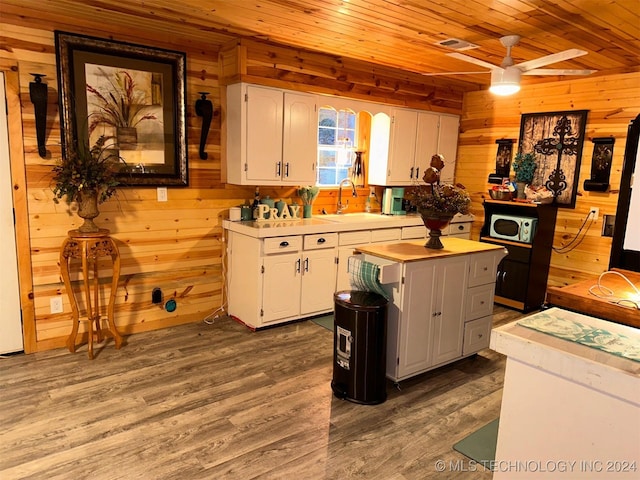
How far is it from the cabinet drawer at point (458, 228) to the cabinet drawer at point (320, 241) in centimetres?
167

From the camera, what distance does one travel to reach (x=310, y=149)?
14.6ft

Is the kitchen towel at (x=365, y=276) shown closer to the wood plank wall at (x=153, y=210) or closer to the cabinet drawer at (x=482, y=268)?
the cabinet drawer at (x=482, y=268)

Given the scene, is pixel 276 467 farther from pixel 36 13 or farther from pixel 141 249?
pixel 36 13

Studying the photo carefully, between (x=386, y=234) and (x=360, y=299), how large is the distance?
1.96m

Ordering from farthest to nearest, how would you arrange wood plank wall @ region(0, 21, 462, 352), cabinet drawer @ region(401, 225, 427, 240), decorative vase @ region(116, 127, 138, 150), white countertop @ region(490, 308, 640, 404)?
1. cabinet drawer @ region(401, 225, 427, 240)
2. decorative vase @ region(116, 127, 138, 150)
3. wood plank wall @ region(0, 21, 462, 352)
4. white countertop @ region(490, 308, 640, 404)

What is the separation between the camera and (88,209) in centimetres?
337

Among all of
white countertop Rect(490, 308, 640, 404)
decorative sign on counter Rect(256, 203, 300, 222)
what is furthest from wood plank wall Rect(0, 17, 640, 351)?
white countertop Rect(490, 308, 640, 404)

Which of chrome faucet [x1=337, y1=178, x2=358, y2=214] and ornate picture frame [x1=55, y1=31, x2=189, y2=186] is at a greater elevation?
ornate picture frame [x1=55, y1=31, x2=189, y2=186]

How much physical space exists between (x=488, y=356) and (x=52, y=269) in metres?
3.53

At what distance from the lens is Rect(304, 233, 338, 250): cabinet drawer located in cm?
419

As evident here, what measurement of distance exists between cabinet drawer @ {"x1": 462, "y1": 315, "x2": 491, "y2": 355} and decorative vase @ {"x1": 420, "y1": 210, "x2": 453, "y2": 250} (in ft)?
2.24

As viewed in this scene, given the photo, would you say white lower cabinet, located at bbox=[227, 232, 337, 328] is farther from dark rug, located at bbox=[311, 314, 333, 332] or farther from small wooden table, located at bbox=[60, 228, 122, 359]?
small wooden table, located at bbox=[60, 228, 122, 359]

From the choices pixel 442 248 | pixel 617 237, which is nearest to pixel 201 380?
pixel 442 248

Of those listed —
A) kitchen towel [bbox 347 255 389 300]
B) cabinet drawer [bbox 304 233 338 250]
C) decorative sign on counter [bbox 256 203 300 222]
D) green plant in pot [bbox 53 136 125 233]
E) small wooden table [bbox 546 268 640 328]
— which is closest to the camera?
small wooden table [bbox 546 268 640 328]
